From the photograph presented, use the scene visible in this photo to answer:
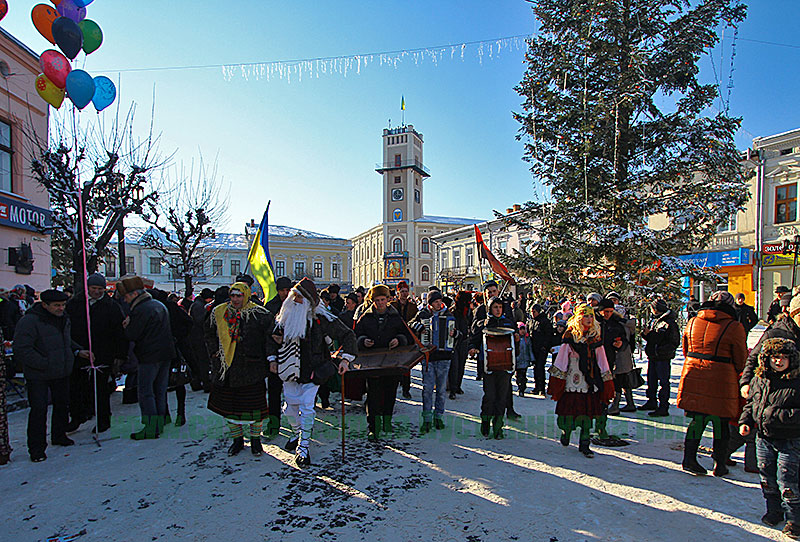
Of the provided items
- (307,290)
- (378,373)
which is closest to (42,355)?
(307,290)

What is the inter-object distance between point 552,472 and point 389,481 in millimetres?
1640

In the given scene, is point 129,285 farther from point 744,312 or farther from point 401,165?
point 401,165

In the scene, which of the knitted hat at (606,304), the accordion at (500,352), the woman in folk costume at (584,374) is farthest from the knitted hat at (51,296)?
the knitted hat at (606,304)

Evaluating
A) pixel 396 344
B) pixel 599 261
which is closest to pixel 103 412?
pixel 396 344

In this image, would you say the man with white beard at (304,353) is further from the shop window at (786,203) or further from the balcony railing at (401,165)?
the balcony railing at (401,165)

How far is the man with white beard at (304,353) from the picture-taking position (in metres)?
4.62

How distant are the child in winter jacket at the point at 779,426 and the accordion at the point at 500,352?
7.98 ft

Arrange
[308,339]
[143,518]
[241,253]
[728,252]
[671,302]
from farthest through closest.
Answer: [241,253]
[728,252]
[671,302]
[308,339]
[143,518]

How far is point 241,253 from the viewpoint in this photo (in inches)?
2446

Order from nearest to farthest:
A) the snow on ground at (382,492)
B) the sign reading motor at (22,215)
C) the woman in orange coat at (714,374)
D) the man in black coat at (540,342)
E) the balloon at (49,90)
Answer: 1. the snow on ground at (382,492)
2. the woman in orange coat at (714,374)
3. the balloon at (49,90)
4. the man in black coat at (540,342)
5. the sign reading motor at (22,215)

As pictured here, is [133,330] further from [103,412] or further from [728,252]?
[728,252]

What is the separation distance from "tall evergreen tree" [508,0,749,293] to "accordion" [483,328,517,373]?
545 centimetres

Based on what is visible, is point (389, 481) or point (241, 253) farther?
point (241, 253)

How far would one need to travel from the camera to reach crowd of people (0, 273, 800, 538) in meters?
3.62
